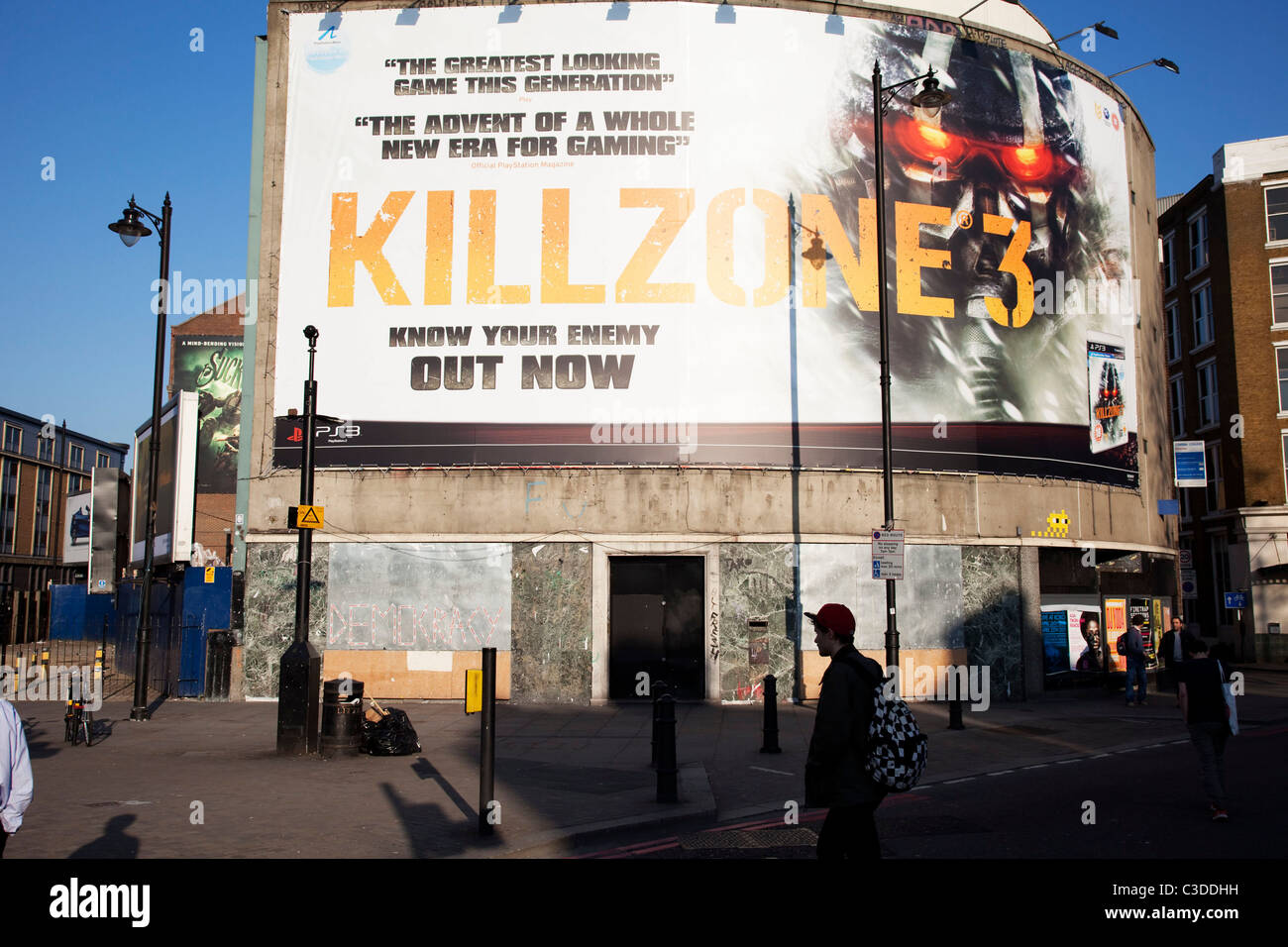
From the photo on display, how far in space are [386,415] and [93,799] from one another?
514 inches

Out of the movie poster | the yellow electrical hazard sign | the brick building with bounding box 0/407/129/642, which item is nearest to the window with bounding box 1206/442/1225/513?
the movie poster

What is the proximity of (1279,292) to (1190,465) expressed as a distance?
19.7 meters

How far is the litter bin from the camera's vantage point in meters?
15.1

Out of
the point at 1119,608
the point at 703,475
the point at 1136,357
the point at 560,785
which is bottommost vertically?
the point at 560,785

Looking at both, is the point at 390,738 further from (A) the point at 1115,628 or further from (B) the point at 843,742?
(A) the point at 1115,628

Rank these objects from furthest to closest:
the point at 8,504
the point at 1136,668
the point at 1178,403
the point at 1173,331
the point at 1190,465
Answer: the point at 8,504, the point at 1173,331, the point at 1178,403, the point at 1190,465, the point at 1136,668

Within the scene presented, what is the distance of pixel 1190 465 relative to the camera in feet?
97.6

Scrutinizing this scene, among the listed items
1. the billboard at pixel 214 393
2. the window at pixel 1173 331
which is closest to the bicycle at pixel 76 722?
the billboard at pixel 214 393

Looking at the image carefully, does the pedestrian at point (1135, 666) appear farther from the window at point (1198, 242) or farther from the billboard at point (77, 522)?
the billboard at point (77, 522)

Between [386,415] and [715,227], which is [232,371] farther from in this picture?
[715,227]

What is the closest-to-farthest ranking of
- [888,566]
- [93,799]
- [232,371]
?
1. [93,799]
2. [888,566]
3. [232,371]

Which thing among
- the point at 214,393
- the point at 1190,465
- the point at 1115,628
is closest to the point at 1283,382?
the point at 1190,465
